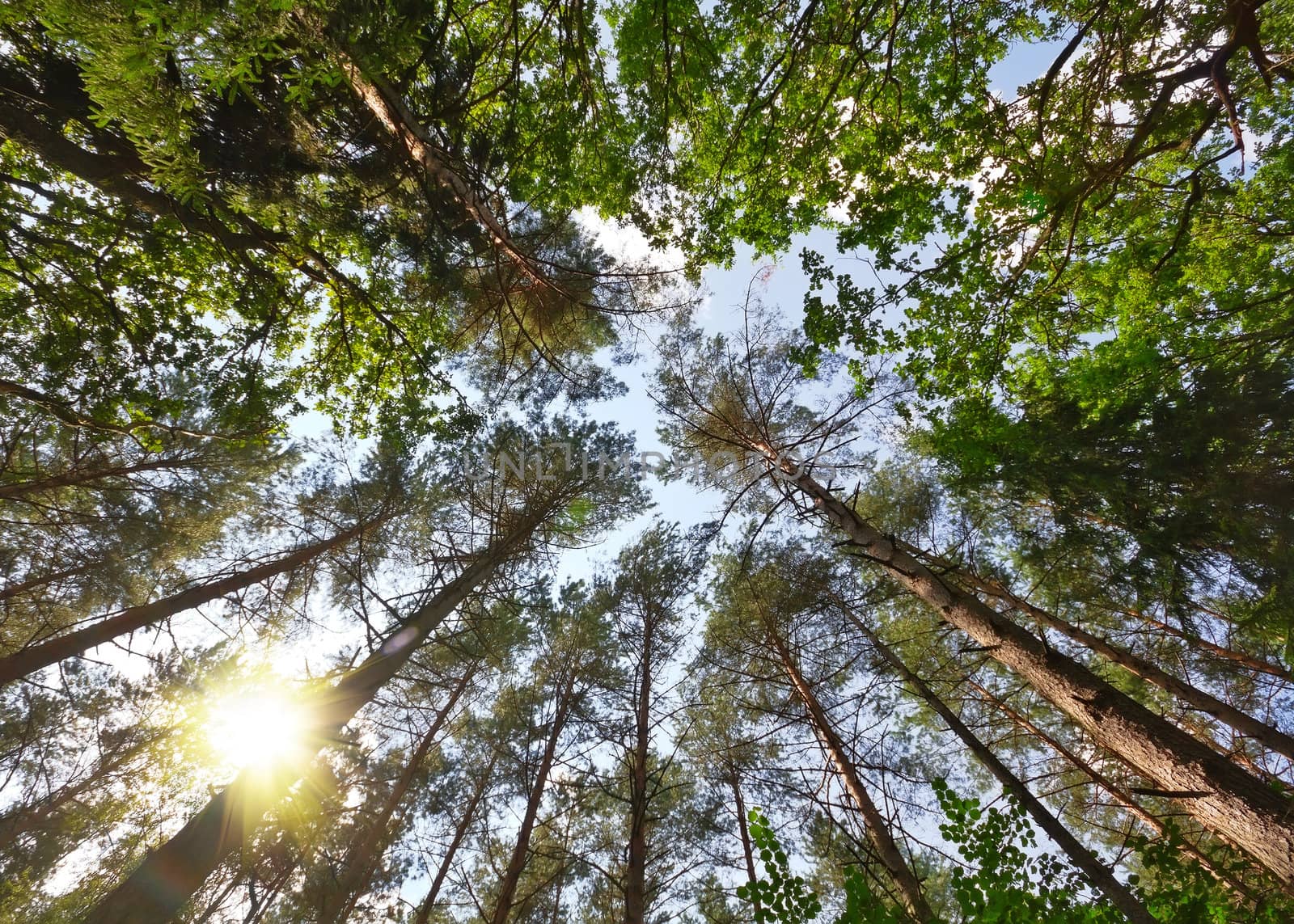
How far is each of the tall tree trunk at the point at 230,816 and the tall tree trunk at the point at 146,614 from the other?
141 centimetres

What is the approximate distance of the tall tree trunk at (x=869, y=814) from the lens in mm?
4883

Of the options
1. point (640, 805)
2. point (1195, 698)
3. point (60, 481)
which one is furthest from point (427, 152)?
point (1195, 698)

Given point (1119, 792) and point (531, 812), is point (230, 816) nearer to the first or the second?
point (531, 812)

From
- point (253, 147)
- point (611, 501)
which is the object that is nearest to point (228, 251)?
point (253, 147)

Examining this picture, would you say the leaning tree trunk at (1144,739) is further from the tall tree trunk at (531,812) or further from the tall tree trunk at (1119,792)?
the tall tree trunk at (531,812)

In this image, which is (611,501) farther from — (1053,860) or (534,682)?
(1053,860)

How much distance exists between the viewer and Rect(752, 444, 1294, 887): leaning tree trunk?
210cm

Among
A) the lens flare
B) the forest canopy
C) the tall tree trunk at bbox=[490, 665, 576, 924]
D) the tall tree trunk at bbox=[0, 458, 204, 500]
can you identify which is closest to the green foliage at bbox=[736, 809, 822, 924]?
the forest canopy

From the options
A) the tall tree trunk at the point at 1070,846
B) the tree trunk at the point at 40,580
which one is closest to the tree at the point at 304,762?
the tree trunk at the point at 40,580

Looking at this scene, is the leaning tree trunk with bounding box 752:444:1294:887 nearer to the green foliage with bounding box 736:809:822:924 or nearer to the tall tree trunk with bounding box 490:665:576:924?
the green foliage with bounding box 736:809:822:924

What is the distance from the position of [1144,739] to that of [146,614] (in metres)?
9.30

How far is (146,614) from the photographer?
5.27 m

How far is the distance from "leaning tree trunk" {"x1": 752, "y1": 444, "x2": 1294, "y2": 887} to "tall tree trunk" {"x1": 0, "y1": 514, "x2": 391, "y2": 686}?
5798 millimetres

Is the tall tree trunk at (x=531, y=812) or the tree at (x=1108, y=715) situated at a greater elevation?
the tall tree trunk at (x=531, y=812)
